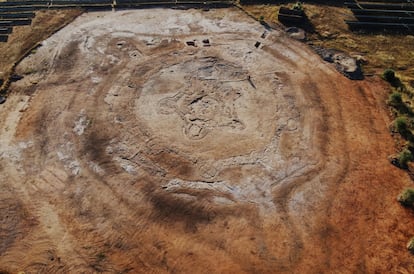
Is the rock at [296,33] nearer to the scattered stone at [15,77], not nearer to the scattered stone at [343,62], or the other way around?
the scattered stone at [343,62]

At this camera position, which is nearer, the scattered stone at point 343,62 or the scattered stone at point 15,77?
the scattered stone at point 15,77

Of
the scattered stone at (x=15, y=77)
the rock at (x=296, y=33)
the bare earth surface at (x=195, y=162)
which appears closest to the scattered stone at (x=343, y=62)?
the bare earth surface at (x=195, y=162)

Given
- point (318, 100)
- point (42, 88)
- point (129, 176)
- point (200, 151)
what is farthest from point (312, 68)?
point (42, 88)

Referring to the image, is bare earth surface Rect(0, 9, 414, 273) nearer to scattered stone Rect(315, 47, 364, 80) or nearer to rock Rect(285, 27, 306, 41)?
scattered stone Rect(315, 47, 364, 80)

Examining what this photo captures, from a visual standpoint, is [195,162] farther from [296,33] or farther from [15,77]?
[296,33]

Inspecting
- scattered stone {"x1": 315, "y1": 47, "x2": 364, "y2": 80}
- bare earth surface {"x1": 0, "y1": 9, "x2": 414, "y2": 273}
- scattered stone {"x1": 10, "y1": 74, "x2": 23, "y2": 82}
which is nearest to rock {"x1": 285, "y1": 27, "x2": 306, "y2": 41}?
bare earth surface {"x1": 0, "y1": 9, "x2": 414, "y2": 273}

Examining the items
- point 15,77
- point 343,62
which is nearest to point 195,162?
point 343,62
